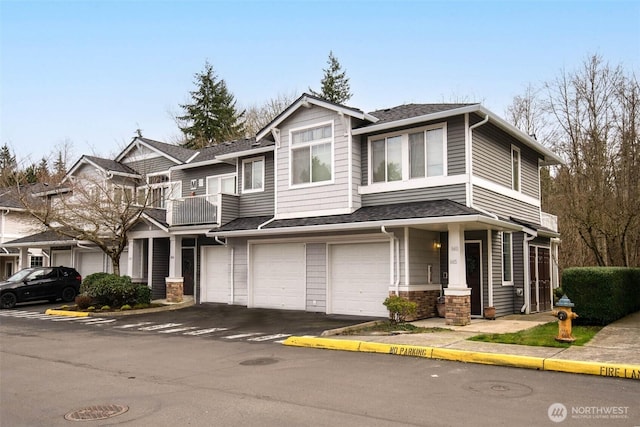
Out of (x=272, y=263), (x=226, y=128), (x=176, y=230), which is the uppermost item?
(x=226, y=128)

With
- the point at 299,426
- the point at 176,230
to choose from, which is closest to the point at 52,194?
the point at 176,230

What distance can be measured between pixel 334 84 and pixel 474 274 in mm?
35194

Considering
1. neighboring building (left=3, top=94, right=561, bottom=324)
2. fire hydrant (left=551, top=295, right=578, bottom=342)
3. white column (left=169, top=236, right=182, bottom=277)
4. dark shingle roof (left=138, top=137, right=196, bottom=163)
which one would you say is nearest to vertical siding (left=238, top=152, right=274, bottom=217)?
neighboring building (left=3, top=94, right=561, bottom=324)

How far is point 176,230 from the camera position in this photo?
21.2 metres

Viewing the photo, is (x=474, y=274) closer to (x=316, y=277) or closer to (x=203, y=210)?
(x=316, y=277)

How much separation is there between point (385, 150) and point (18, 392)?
1191cm

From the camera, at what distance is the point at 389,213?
50.6ft

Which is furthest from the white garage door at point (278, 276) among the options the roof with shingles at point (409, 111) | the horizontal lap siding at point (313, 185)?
the roof with shingles at point (409, 111)

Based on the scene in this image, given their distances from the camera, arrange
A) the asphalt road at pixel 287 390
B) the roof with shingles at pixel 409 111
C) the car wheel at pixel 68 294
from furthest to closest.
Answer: the car wheel at pixel 68 294 < the roof with shingles at pixel 409 111 < the asphalt road at pixel 287 390

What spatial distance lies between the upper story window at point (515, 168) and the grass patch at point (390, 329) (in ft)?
22.8

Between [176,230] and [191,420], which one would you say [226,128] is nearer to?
[176,230]

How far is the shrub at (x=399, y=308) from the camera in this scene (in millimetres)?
14219

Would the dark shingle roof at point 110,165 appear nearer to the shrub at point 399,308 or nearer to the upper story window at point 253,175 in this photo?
the upper story window at point 253,175

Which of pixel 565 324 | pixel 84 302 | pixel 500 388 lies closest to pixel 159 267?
pixel 84 302
